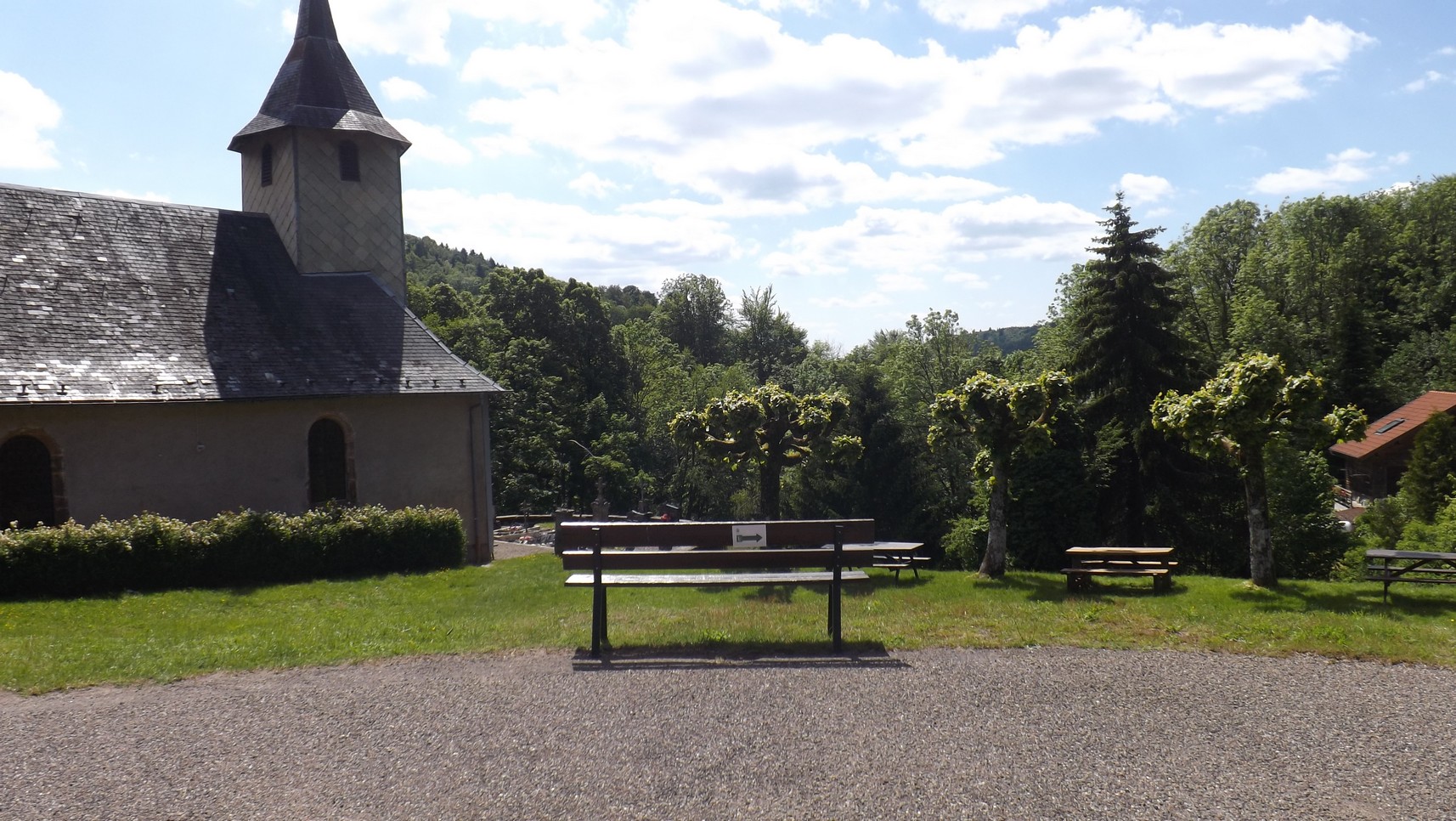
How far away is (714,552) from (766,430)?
9228 millimetres

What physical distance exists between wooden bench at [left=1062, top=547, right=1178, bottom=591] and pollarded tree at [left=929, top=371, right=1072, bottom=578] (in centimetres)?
126

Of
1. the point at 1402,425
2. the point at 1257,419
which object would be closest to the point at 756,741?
the point at 1257,419

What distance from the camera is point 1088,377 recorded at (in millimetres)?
25266

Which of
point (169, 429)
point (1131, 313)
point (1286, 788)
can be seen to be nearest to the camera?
point (1286, 788)

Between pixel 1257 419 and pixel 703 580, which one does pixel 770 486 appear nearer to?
pixel 1257 419

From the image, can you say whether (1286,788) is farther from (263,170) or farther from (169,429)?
(263,170)

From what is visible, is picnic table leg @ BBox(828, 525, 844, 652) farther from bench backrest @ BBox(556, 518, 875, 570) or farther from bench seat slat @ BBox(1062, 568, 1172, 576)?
bench seat slat @ BBox(1062, 568, 1172, 576)

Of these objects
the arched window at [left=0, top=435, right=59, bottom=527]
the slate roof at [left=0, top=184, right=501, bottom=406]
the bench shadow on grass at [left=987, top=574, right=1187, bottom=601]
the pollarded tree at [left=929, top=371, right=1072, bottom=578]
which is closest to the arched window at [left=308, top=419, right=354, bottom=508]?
the slate roof at [left=0, top=184, right=501, bottom=406]

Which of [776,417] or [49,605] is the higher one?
[776,417]

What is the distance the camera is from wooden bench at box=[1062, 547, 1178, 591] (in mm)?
13180

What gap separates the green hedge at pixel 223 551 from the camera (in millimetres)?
12734

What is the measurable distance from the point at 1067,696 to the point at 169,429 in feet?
52.3

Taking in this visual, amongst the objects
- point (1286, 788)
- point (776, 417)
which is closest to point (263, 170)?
point (776, 417)

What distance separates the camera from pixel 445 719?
6988 mm
